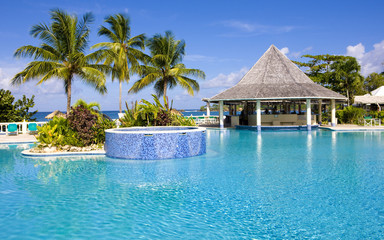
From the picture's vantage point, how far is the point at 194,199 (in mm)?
6457

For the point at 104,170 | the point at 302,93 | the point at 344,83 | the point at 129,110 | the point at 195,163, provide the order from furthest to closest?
1. the point at 344,83
2. the point at 302,93
3. the point at 129,110
4. the point at 195,163
5. the point at 104,170

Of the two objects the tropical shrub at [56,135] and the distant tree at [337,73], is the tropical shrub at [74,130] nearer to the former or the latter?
the tropical shrub at [56,135]

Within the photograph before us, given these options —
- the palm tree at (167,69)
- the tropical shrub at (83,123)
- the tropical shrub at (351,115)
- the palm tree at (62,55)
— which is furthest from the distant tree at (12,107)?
the tropical shrub at (351,115)

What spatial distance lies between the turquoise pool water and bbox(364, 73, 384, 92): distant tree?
55.4 metres

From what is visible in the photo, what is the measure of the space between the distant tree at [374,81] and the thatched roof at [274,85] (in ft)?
130

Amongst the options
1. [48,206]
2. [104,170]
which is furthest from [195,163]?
[48,206]

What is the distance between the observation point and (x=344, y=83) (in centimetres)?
3447

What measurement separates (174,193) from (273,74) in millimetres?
21419

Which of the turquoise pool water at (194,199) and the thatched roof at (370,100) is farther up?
the thatched roof at (370,100)

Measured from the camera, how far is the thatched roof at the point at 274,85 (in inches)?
903

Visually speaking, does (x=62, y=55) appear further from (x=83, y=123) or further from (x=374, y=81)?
(x=374, y=81)

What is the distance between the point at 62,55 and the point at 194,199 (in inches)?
683

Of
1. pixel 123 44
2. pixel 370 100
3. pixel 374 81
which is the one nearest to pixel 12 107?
pixel 123 44

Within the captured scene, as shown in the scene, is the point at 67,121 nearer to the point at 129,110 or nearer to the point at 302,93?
the point at 129,110
